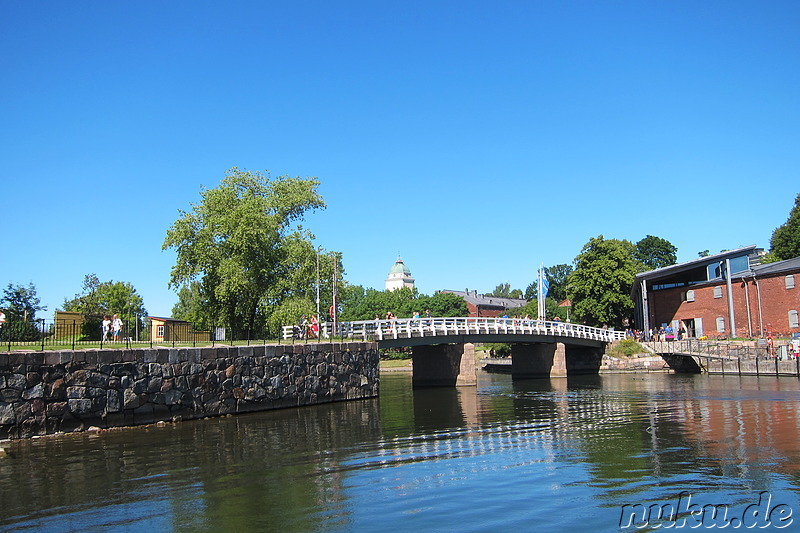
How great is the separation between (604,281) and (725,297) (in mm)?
16164

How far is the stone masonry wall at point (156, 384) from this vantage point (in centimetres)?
2109

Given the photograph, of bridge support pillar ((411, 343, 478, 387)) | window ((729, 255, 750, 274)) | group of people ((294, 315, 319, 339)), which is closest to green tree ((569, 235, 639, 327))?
window ((729, 255, 750, 274))

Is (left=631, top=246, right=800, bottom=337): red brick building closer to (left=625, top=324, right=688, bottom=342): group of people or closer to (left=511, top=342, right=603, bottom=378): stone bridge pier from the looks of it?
(left=625, top=324, right=688, bottom=342): group of people

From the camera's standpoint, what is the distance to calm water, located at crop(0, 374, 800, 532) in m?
11.0

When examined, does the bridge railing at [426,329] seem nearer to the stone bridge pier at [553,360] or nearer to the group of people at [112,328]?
the stone bridge pier at [553,360]

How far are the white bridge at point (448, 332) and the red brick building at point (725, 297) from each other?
6624 millimetres

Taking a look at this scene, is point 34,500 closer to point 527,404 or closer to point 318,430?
point 318,430

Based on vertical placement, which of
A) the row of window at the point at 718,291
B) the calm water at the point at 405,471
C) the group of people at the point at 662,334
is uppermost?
the row of window at the point at 718,291

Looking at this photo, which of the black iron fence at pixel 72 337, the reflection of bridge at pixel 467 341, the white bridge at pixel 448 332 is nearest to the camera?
the black iron fence at pixel 72 337

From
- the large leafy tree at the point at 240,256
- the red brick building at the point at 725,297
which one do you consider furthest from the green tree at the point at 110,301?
the red brick building at the point at 725,297

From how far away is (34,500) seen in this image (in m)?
12.6

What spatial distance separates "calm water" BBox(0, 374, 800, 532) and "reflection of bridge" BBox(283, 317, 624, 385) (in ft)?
45.5

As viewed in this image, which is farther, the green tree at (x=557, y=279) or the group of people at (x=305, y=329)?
the green tree at (x=557, y=279)

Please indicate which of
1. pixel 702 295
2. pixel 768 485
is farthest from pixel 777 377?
pixel 768 485
